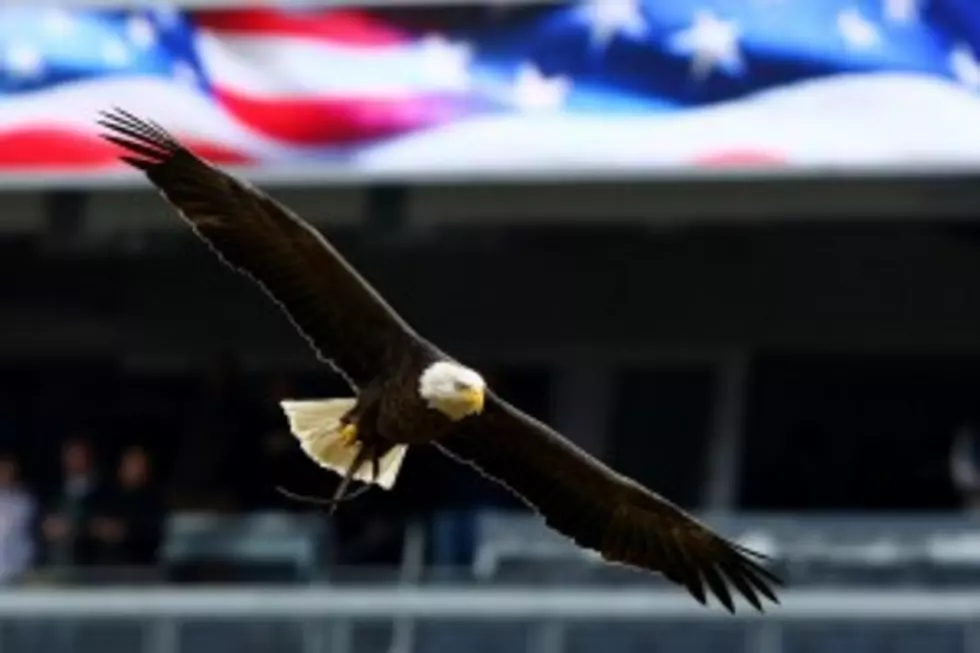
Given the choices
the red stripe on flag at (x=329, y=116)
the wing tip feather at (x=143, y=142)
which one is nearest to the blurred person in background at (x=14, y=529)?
the red stripe on flag at (x=329, y=116)

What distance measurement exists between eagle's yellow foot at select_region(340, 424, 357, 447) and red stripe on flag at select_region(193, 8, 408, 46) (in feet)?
29.5

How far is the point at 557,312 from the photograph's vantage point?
98.5 ft

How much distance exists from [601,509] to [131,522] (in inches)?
278

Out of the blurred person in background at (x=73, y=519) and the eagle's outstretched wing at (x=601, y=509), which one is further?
the blurred person in background at (x=73, y=519)

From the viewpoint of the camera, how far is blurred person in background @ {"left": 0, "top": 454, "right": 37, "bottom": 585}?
26453mm

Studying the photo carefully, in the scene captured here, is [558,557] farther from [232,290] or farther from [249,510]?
[232,290]

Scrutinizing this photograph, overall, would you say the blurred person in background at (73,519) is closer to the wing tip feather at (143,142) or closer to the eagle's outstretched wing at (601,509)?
the eagle's outstretched wing at (601,509)

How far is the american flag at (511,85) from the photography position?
26.5 meters

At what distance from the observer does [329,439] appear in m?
18.8

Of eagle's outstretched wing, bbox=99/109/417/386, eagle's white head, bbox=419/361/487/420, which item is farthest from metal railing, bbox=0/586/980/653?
eagle's white head, bbox=419/361/487/420

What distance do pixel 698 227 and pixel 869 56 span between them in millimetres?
2544

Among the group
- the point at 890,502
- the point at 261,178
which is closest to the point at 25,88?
the point at 261,178

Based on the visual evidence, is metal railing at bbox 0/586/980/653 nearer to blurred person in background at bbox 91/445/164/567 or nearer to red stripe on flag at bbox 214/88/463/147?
blurred person in background at bbox 91/445/164/567

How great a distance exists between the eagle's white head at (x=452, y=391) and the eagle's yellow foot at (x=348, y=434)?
411 mm
